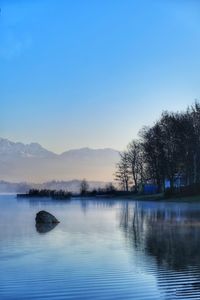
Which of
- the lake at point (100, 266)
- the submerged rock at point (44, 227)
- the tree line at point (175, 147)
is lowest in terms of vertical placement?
the lake at point (100, 266)

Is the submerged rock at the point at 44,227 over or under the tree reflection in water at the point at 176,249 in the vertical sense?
over

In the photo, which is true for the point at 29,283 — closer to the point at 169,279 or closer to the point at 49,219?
the point at 169,279

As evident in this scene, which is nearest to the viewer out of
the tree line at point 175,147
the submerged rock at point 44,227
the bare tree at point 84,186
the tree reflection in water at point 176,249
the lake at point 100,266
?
the lake at point 100,266

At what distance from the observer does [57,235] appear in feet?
97.4

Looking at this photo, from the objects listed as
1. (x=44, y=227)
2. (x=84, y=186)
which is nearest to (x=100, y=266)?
(x=44, y=227)

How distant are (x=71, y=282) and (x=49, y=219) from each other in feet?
80.6

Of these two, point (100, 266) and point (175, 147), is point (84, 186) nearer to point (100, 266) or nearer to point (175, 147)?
point (175, 147)

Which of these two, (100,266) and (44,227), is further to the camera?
(44,227)

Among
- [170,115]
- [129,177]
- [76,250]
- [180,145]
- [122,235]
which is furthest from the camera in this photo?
[129,177]

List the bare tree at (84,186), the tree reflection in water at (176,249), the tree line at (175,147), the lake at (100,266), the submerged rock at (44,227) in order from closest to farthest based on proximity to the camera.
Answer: the lake at (100,266)
the tree reflection in water at (176,249)
the submerged rock at (44,227)
the tree line at (175,147)
the bare tree at (84,186)

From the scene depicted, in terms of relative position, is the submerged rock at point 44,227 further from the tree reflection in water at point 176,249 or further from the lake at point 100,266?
the tree reflection in water at point 176,249

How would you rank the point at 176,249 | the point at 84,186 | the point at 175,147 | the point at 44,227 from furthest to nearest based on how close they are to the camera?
the point at 84,186 < the point at 175,147 < the point at 44,227 < the point at 176,249

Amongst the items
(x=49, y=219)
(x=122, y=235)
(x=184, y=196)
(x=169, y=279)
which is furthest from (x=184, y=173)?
(x=169, y=279)

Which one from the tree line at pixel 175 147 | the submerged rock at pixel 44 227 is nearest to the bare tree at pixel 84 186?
the tree line at pixel 175 147
